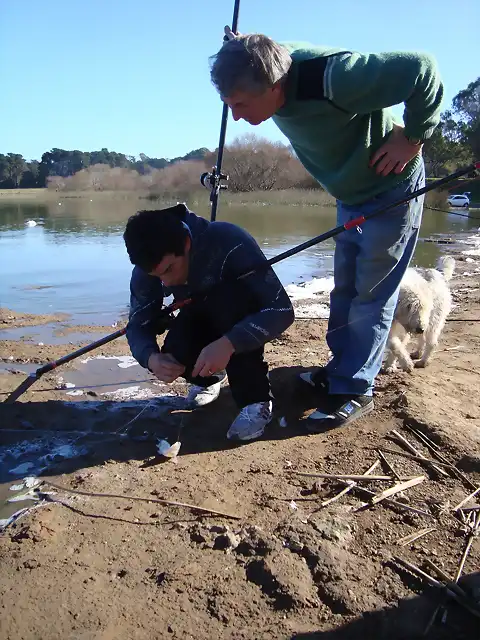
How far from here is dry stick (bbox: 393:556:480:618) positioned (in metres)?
1.75

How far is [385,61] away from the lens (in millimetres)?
2471

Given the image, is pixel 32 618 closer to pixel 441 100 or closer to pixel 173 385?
pixel 173 385

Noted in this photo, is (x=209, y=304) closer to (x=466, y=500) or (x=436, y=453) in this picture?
(x=436, y=453)

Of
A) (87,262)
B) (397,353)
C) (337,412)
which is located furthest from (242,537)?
(87,262)

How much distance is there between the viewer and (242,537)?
2.10m

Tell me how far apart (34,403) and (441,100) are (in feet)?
8.95

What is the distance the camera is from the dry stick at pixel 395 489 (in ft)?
7.54

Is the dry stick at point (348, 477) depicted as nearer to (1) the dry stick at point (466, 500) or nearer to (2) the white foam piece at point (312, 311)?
(1) the dry stick at point (466, 500)

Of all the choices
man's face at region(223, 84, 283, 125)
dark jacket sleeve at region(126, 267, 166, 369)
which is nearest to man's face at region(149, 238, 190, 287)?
dark jacket sleeve at region(126, 267, 166, 369)

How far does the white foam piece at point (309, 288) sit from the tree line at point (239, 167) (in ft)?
6.99

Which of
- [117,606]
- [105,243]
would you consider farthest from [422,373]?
[105,243]

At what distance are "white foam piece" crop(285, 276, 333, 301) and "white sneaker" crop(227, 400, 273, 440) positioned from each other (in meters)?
4.04

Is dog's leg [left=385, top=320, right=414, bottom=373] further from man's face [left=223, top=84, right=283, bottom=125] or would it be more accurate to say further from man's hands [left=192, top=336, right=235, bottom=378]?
man's face [left=223, top=84, right=283, bottom=125]

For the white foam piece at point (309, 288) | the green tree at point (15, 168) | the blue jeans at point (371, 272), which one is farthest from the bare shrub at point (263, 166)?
the green tree at point (15, 168)
